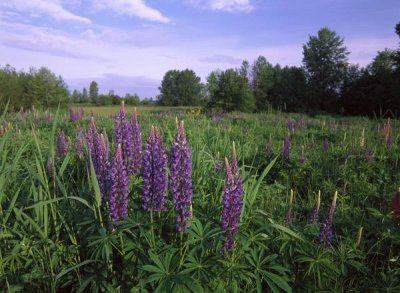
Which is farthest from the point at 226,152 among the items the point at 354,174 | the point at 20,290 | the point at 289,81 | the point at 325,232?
the point at 289,81

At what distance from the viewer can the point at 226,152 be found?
489cm

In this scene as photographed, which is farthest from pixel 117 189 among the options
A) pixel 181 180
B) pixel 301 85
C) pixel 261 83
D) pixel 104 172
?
pixel 301 85

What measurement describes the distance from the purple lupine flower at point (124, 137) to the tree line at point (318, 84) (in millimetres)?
21172

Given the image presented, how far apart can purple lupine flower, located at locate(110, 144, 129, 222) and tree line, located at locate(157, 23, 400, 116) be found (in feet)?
73.4

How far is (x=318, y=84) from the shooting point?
2021 inches

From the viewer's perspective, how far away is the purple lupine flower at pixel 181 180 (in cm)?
227

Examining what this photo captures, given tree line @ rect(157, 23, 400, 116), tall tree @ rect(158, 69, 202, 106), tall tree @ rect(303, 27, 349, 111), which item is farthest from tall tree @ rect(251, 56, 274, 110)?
tall tree @ rect(158, 69, 202, 106)

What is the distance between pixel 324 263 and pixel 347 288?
53 centimetres

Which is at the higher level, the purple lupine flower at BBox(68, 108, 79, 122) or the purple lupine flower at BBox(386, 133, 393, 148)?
the purple lupine flower at BBox(68, 108, 79, 122)

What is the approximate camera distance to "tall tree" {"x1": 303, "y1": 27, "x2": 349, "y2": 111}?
50375 mm

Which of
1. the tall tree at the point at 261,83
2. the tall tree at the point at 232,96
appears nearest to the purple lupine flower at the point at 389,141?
the tall tree at the point at 261,83

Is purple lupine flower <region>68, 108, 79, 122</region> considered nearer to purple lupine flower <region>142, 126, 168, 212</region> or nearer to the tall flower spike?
purple lupine flower <region>142, 126, 168, 212</region>

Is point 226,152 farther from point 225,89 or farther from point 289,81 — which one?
point 289,81

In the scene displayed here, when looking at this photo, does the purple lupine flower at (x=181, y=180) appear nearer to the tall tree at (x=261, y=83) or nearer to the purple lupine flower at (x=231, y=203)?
the purple lupine flower at (x=231, y=203)
